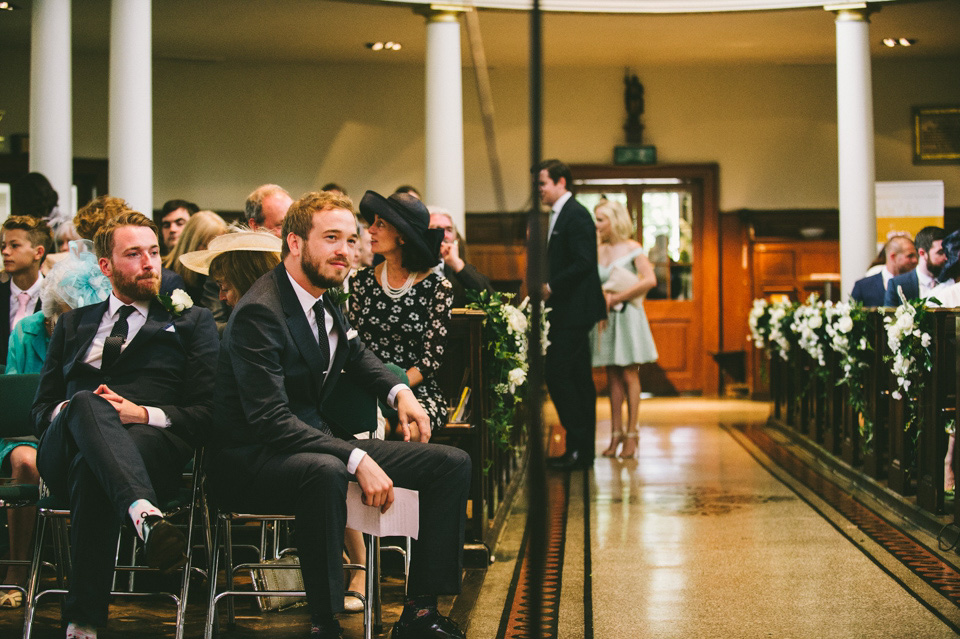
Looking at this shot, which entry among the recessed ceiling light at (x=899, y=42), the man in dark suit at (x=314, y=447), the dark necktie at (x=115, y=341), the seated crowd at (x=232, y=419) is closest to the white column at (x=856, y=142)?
the recessed ceiling light at (x=899, y=42)

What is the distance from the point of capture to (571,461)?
20.1 feet

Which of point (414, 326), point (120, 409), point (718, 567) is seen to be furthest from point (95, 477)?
point (718, 567)

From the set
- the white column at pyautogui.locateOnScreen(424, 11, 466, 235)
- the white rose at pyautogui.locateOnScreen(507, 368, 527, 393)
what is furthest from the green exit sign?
the white rose at pyautogui.locateOnScreen(507, 368, 527, 393)

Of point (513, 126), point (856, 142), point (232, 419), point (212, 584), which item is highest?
point (513, 126)

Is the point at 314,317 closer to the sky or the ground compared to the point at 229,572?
closer to the sky

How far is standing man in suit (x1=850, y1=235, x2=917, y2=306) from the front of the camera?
660 cm

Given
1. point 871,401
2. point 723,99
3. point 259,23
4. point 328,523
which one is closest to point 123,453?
point 328,523

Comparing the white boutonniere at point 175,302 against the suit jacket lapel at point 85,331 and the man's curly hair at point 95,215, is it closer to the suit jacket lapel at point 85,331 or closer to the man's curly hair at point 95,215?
the suit jacket lapel at point 85,331

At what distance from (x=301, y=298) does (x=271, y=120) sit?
855 centimetres

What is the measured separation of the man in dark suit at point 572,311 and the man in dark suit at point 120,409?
309 centimetres

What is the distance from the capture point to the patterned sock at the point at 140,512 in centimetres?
265

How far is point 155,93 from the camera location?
428 inches

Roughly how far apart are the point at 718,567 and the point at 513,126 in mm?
7989

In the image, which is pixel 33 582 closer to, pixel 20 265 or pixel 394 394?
pixel 394 394
